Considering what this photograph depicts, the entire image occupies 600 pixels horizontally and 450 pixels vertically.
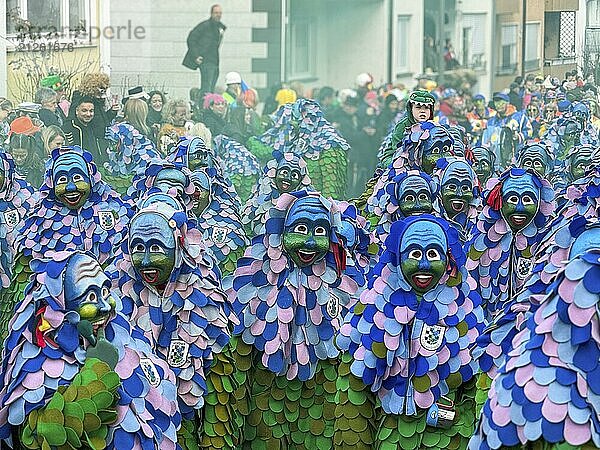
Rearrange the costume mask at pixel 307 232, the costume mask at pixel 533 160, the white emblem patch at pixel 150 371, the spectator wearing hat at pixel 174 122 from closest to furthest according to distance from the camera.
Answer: the white emblem patch at pixel 150 371
the costume mask at pixel 307 232
the costume mask at pixel 533 160
the spectator wearing hat at pixel 174 122

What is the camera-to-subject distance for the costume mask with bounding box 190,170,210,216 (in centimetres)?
918

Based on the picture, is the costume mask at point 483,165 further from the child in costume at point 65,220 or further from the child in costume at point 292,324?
the child in costume at point 292,324

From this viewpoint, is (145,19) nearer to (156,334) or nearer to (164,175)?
(164,175)

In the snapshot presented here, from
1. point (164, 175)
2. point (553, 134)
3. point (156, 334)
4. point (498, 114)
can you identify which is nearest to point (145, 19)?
point (498, 114)

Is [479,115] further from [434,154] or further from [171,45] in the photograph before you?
[434,154]

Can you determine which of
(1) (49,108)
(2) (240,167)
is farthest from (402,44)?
(2) (240,167)

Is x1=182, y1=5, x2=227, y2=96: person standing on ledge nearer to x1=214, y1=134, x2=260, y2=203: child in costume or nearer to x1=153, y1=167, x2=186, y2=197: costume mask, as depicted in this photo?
x1=214, y1=134, x2=260, y2=203: child in costume

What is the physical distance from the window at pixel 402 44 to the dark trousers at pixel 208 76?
565cm

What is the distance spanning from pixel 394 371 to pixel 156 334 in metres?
1.13

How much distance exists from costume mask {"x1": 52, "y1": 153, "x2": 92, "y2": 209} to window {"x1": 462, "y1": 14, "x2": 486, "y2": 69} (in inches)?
577

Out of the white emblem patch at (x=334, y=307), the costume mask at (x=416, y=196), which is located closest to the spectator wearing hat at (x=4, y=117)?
the costume mask at (x=416, y=196)

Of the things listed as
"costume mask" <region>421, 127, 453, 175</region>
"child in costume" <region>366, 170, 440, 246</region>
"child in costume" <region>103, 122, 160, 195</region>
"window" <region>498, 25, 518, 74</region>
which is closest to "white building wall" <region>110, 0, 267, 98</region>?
"window" <region>498, 25, 518, 74</region>

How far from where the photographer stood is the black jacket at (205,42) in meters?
18.9

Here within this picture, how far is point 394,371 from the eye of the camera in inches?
237
